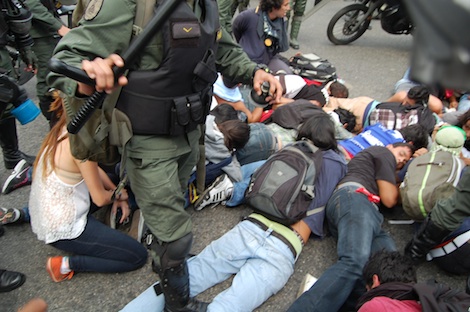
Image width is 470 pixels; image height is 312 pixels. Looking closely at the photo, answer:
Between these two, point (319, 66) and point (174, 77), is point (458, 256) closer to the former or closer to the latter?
point (174, 77)

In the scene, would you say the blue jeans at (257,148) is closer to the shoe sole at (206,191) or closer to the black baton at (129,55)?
the shoe sole at (206,191)

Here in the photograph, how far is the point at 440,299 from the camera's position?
5.01 ft

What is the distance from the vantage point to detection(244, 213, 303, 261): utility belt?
2.32m

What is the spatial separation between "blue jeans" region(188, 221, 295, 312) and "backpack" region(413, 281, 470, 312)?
794 millimetres

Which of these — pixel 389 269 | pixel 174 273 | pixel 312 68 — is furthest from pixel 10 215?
pixel 312 68

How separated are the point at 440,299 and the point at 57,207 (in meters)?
1.79

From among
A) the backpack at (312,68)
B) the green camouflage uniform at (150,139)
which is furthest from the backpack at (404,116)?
the green camouflage uniform at (150,139)

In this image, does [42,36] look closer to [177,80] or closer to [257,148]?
[257,148]

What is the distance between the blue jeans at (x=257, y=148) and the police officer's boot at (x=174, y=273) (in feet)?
4.17

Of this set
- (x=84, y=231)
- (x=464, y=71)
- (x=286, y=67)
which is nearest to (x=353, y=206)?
(x=84, y=231)

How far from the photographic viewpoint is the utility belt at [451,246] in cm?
225

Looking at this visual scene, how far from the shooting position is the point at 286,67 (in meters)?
4.36

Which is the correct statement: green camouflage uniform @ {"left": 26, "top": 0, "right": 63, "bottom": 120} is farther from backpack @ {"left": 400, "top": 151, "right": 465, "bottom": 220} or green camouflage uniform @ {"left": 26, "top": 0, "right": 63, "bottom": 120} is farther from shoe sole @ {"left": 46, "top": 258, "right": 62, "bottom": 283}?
backpack @ {"left": 400, "top": 151, "right": 465, "bottom": 220}

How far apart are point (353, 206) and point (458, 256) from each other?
0.63m
